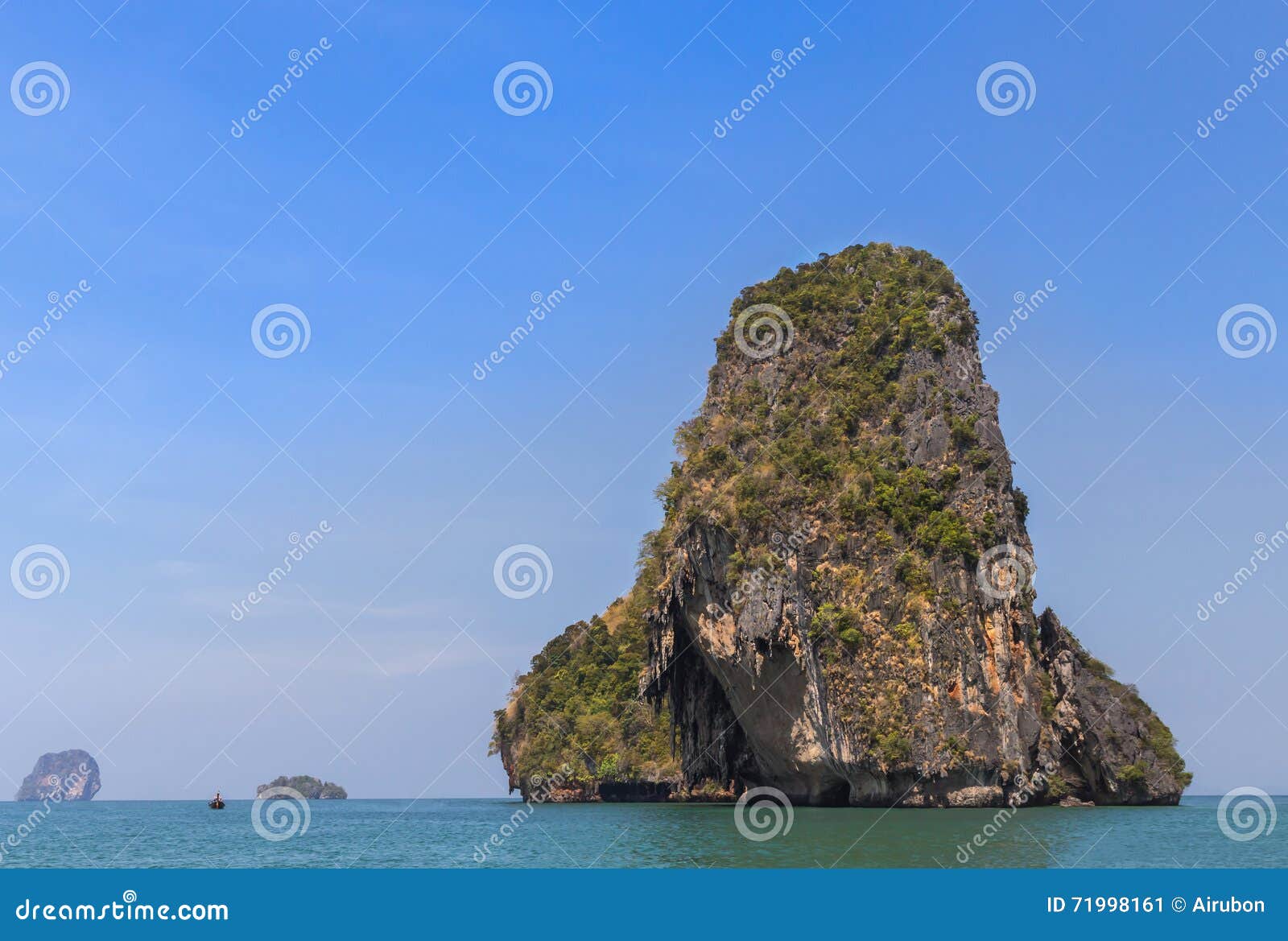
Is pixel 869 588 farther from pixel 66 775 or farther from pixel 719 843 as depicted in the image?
pixel 66 775

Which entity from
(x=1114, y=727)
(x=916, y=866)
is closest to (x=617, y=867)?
(x=916, y=866)

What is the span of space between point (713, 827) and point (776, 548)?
1560cm

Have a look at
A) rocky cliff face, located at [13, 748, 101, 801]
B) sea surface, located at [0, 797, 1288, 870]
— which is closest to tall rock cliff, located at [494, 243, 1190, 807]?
sea surface, located at [0, 797, 1288, 870]

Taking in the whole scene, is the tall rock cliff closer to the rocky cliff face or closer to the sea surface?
the sea surface

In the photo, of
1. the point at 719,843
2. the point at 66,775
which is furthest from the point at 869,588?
the point at 66,775

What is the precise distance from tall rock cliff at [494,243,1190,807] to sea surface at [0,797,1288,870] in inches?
132

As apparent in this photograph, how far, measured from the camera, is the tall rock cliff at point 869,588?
163ft

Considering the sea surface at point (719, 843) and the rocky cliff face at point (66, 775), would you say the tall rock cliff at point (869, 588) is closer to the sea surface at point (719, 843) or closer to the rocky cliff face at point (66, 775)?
the sea surface at point (719, 843)

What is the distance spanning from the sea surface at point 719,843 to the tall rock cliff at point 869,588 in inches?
132

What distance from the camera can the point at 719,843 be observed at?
3216 centimetres

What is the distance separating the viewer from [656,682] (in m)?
56.5

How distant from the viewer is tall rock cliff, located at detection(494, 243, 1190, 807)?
49.8m

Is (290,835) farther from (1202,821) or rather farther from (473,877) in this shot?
(1202,821)

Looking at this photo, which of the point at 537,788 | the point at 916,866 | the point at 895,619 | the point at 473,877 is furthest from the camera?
the point at 537,788
